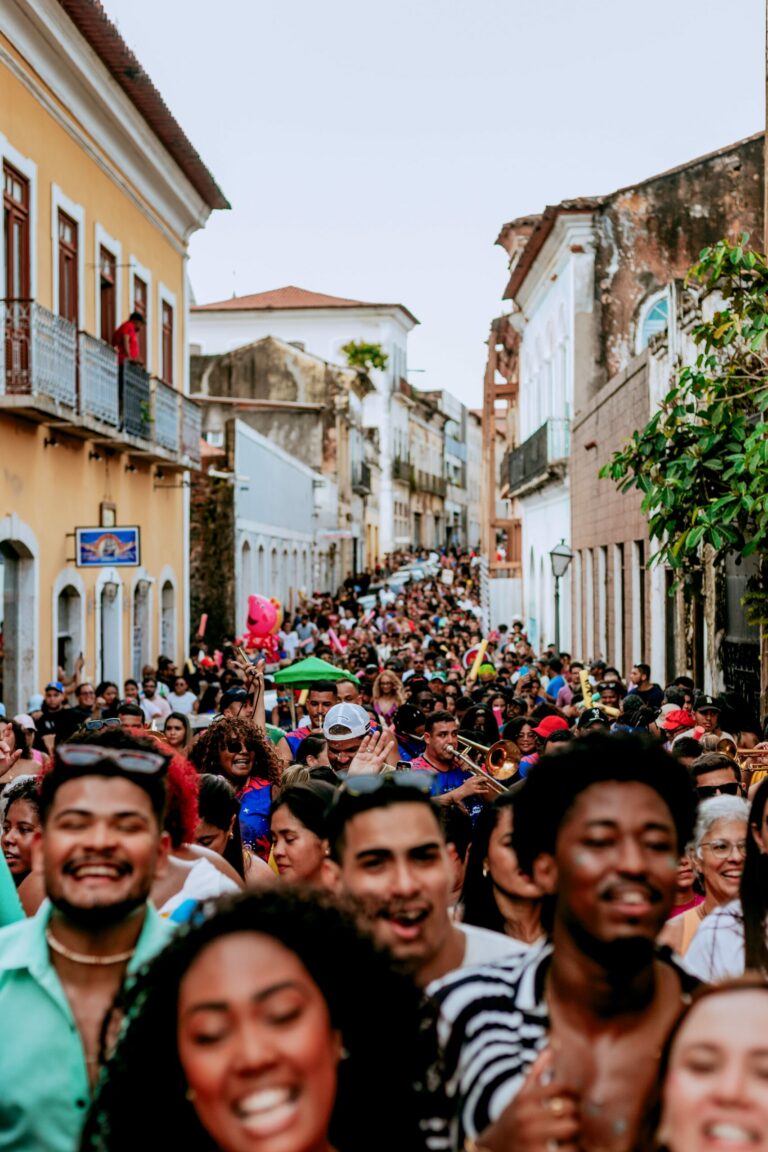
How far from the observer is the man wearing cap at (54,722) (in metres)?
11.6

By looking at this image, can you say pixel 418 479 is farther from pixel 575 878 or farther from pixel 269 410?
pixel 575 878

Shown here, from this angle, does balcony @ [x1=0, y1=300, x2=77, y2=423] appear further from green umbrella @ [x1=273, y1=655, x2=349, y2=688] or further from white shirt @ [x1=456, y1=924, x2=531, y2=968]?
white shirt @ [x1=456, y1=924, x2=531, y2=968]

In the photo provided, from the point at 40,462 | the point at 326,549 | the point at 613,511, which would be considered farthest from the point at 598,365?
the point at 326,549

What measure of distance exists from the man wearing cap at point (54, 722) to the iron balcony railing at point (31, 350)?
298cm

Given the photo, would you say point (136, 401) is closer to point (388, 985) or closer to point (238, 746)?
point (238, 746)

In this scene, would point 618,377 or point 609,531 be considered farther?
point 609,531

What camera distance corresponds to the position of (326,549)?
5238 centimetres

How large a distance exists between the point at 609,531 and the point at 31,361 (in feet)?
33.6

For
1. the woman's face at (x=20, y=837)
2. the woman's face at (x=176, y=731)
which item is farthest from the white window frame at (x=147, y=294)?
the woman's face at (x=20, y=837)

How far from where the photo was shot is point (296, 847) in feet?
19.3

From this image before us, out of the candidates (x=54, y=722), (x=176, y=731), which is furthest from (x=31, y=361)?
(x=176, y=731)

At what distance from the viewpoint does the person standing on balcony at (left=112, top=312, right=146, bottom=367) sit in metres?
20.5

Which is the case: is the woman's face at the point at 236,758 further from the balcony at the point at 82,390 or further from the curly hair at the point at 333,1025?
the balcony at the point at 82,390

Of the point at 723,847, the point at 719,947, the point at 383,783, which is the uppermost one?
the point at 383,783
